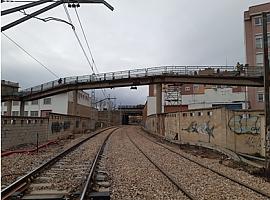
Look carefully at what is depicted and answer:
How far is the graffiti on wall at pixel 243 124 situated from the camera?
65.3 ft

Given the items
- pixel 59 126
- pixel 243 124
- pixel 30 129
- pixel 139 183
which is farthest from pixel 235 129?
pixel 59 126

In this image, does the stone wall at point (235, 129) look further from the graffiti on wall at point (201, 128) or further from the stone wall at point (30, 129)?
the stone wall at point (30, 129)

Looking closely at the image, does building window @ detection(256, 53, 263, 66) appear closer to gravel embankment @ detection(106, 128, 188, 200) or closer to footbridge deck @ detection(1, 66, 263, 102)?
footbridge deck @ detection(1, 66, 263, 102)

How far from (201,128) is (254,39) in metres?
41.7

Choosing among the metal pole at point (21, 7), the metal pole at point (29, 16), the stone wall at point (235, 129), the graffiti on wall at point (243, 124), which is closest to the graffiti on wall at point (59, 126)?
the stone wall at point (235, 129)

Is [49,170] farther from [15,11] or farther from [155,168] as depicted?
[15,11]

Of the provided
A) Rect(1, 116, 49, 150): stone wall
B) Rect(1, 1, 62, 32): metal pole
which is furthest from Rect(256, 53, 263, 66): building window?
Rect(1, 1, 62, 32): metal pole

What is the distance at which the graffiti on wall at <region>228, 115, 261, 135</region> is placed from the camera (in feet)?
65.3

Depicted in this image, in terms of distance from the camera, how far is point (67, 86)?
173 feet

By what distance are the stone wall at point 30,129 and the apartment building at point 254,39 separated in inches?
1431

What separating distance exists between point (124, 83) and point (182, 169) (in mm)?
36467

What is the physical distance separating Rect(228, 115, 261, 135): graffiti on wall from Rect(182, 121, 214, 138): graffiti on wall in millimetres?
1533

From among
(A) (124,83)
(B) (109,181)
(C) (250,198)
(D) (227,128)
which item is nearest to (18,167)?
(B) (109,181)

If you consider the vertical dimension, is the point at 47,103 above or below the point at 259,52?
below
